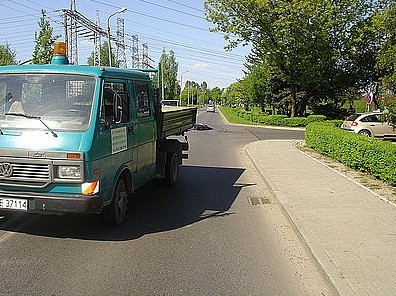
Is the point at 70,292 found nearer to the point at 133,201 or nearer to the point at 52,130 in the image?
the point at 52,130

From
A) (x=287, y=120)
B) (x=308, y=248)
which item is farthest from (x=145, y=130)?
(x=287, y=120)

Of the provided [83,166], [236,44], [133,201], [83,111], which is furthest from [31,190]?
[236,44]

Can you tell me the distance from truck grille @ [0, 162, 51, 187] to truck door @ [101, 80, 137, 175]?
31.6 inches

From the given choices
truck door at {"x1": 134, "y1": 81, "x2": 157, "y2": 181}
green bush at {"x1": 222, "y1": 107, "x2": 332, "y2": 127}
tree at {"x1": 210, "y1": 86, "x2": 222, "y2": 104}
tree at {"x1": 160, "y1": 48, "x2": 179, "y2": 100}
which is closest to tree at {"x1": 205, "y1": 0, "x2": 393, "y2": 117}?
green bush at {"x1": 222, "y1": 107, "x2": 332, "y2": 127}

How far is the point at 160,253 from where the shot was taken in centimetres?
562

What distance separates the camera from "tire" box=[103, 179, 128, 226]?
652 centimetres

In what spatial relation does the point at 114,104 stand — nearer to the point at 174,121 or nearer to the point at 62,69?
the point at 62,69

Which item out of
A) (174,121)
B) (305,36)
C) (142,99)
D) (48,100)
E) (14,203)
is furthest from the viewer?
(305,36)

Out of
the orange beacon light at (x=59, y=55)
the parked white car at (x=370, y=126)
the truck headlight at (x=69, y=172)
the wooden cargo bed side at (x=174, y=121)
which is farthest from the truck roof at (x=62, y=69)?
the parked white car at (x=370, y=126)

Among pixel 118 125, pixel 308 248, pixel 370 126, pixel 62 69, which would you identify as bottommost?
pixel 308 248

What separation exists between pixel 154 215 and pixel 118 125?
184 centimetres

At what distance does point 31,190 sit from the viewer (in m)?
5.69

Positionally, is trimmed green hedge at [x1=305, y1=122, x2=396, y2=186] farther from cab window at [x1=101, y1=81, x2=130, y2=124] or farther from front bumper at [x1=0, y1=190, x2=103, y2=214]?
front bumper at [x1=0, y1=190, x2=103, y2=214]

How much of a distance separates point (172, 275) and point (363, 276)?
6.60 ft
